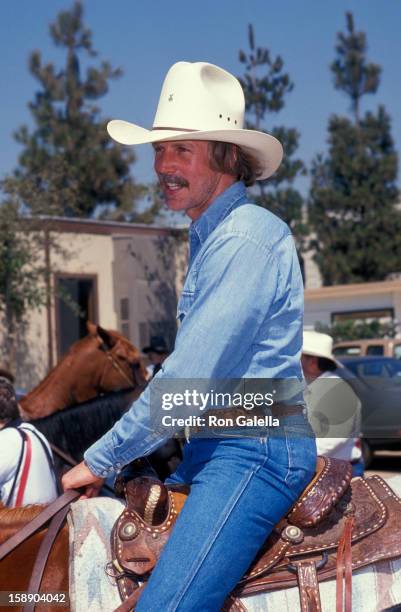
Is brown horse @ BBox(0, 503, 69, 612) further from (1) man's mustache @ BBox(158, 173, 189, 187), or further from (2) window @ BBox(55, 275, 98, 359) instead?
(2) window @ BBox(55, 275, 98, 359)

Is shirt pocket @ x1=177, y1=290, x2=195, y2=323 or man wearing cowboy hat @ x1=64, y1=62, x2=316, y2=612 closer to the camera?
man wearing cowboy hat @ x1=64, y1=62, x2=316, y2=612

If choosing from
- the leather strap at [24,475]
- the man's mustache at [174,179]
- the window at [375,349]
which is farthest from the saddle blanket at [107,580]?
the window at [375,349]

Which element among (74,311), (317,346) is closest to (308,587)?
(317,346)

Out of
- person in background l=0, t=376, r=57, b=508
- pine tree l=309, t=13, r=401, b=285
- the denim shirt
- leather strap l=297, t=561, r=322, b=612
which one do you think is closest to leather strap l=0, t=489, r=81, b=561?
the denim shirt

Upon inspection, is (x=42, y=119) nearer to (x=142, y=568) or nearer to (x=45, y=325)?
(x=45, y=325)

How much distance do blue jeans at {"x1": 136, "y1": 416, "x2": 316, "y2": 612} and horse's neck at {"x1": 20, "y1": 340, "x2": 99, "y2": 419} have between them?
4.46 meters

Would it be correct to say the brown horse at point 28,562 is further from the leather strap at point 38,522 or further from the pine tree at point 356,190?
the pine tree at point 356,190

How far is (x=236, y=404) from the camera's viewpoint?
2602mm

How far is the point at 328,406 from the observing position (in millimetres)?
5762

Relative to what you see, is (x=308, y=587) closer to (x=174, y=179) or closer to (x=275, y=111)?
(x=174, y=179)

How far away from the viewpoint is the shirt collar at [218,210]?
9.00 ft

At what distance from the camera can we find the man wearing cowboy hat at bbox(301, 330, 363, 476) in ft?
18.4

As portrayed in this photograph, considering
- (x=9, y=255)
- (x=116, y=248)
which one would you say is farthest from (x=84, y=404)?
(x=116, y=248)

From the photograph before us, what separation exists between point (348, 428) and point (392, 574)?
11.6 feet
